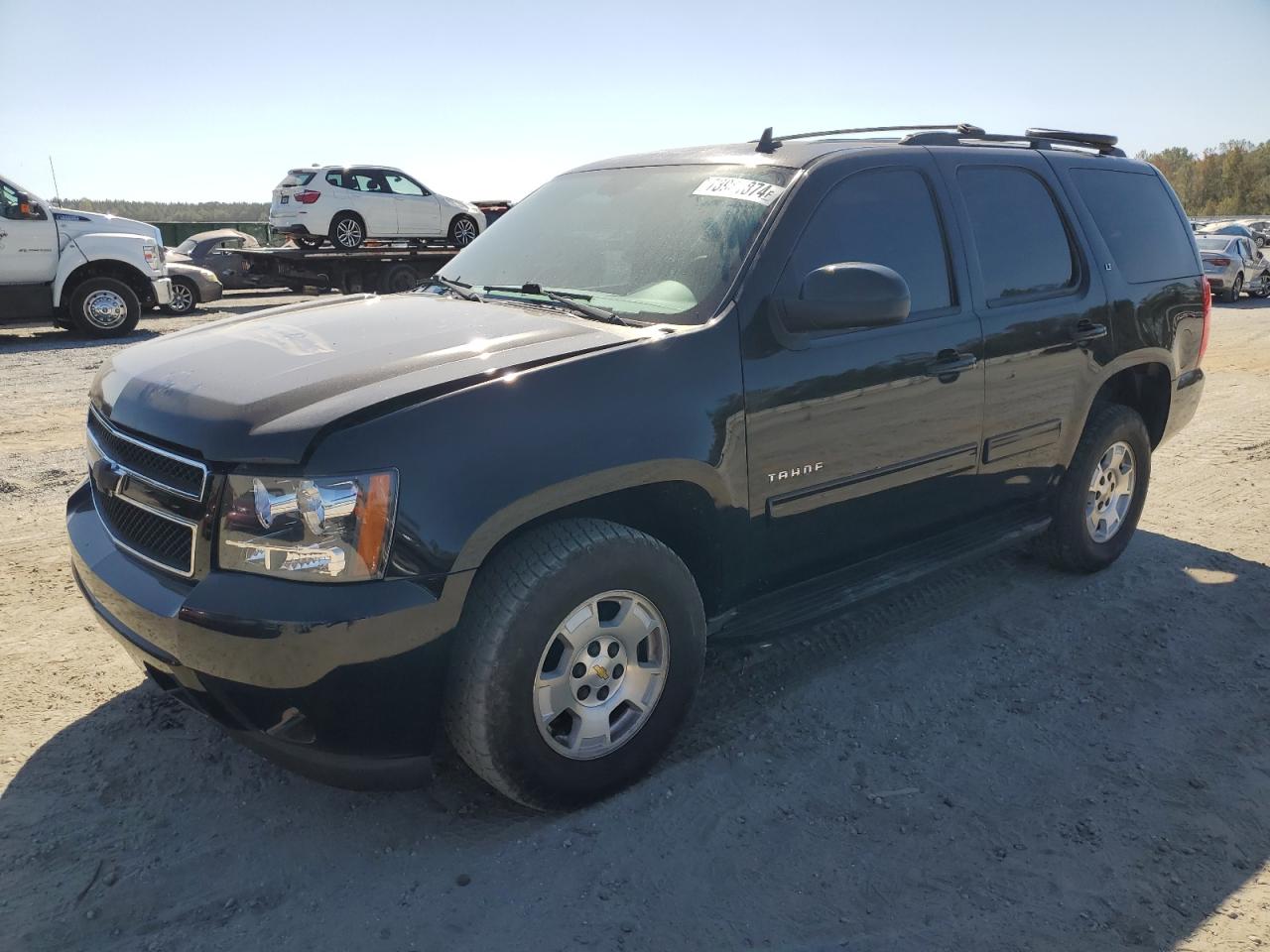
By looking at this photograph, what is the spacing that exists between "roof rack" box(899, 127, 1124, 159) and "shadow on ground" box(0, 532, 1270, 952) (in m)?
2.16

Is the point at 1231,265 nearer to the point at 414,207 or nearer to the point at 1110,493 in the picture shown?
the point at 414,207

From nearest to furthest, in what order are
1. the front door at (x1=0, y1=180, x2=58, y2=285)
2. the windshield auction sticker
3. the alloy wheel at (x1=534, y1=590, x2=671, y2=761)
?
1. the alloy wheel at (x1=534, y1=590, x2=671, y2=761)
2. the windshield auction sticker
3. the front door at (x1=0, y1=180, x2=58, y2=285)

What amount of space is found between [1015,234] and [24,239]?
41.5 ft

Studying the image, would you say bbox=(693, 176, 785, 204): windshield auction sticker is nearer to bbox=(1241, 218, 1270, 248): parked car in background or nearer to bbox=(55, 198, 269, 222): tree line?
bbox=(1241, 218, 1270, 248): parked car in background

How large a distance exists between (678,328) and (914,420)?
108 cm

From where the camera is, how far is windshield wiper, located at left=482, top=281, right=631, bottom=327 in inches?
126

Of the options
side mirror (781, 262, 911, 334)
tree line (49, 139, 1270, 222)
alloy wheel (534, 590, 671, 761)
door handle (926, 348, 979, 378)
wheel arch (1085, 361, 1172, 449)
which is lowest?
alloy wheel (534, 590, 671, 761)

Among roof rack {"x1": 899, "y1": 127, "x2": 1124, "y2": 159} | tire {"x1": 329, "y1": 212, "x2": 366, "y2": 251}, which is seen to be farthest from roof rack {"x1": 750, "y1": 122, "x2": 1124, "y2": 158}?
tire {"x1": 329, "y1": 212, "x2": 366, "y2": 251}

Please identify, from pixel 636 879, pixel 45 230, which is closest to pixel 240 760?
pixel 636 879

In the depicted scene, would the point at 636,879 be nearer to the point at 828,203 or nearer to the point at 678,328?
the point at 678,328

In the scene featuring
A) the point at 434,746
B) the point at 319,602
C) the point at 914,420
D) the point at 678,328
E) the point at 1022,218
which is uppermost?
the point at 1022,218

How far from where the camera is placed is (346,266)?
18578 millimetres

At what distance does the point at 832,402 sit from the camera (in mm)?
3332

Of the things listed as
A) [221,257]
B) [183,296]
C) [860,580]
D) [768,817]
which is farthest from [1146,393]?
[221,257]
